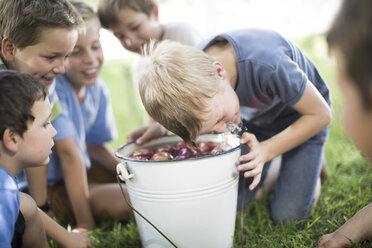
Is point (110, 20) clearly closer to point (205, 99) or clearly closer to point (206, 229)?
point (205, 99)

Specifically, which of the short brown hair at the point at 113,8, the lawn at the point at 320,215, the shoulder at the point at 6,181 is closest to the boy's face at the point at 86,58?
the short brown hair at the point at 113,8

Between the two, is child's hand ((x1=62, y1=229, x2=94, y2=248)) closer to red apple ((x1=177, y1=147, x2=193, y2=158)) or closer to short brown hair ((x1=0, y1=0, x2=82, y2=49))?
red apple ((x1=177, y1=147, x2=193, y2=158))

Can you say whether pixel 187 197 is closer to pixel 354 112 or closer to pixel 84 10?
pixel 354 112

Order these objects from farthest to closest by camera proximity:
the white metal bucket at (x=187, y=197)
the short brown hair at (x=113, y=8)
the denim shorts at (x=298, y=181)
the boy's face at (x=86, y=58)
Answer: the short brown hair at (x=113, y=8), the boy's face at (x=86, y=58), the denim shorts at (x=298, y=181), the white metal bucket at (x=187, y=197)

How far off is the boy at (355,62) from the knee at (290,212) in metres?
0.88

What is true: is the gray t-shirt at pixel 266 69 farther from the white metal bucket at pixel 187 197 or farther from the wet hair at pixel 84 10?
the wet hair at pixel 84 10

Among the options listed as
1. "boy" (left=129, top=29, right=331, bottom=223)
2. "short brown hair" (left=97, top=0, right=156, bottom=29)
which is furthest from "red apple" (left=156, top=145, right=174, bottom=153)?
"short brown hair" (left=97, top=0, right=156, bottom=29)

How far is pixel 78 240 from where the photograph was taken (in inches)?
68.4

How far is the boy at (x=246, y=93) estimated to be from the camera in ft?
5.08

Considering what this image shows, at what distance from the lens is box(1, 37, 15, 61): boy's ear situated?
178 centimetres

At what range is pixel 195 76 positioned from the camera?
5.06 feet

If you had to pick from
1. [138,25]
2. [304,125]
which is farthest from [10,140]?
[138,25]

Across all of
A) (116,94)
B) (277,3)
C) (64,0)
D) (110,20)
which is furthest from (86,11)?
(277,3)

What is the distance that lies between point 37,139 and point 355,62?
41.5 inches
